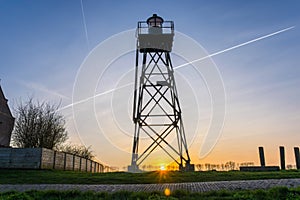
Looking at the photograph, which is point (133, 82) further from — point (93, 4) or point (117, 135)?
point (93, 4)

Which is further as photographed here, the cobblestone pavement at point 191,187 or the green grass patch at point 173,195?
the cobblestone pavement at point 191,187

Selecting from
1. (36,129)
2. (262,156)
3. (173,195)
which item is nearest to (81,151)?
(36,129)

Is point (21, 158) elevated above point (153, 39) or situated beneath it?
situated beneath

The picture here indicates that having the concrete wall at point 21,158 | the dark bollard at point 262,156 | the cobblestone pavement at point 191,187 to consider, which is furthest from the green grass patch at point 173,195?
the concrete wall at point 21,158

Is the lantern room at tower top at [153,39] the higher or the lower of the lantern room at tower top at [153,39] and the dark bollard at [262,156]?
the higher

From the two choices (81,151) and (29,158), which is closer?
(29,158)

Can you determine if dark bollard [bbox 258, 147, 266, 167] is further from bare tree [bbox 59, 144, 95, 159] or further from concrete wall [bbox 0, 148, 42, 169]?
bare tree [bbox 59, 144, 95, 159]

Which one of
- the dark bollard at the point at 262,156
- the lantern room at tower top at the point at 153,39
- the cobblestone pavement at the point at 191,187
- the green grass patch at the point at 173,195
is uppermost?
the lantern room at tower top at the point at 153,39

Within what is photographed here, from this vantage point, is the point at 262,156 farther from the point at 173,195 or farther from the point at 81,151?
the point at 81,151

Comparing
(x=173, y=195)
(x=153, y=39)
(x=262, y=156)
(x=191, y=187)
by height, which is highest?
(x=153, y=39)

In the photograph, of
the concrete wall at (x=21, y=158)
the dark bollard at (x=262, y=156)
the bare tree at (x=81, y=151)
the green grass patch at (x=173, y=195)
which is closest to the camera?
the green grass patch at (x=173, y=195)

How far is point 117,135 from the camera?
16.4 meters

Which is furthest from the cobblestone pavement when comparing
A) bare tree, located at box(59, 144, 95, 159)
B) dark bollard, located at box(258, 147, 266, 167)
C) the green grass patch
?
bare tree, located at box(59, 144, 95, 159)

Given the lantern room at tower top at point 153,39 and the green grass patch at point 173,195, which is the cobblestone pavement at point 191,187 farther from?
the lantern room at tower top at point 153,39
